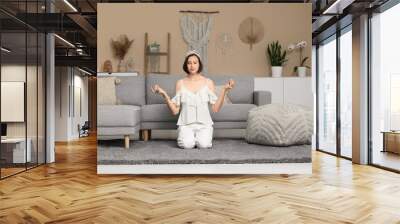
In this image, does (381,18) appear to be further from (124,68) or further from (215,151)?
(124,68)

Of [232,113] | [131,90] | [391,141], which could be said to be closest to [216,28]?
[232,113]

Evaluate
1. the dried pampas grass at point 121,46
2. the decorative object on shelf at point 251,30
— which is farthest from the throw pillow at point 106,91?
the decorative object on shelf at point 251,30

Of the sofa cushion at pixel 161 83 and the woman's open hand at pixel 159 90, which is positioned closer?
the woman's open hand at pixel 159 90

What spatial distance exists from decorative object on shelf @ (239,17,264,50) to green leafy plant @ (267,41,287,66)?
0.16 m

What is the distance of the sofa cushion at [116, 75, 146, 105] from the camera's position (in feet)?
14.7

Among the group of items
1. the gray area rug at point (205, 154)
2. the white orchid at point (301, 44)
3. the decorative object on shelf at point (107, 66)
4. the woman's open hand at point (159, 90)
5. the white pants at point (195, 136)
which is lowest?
the gray area rug at point (205, 154)

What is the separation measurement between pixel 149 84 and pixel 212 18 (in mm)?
1029

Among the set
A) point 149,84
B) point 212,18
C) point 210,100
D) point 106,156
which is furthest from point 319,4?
point 106,156

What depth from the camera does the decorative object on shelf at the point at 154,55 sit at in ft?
14.8

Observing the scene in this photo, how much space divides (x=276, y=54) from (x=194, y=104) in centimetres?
107

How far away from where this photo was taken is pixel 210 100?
4516 mm

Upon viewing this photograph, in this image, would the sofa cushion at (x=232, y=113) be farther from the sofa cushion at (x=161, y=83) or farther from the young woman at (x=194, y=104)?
the sofa cushion at (x=161, y=83)

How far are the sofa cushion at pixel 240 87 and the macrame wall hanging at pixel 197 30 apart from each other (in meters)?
0.21

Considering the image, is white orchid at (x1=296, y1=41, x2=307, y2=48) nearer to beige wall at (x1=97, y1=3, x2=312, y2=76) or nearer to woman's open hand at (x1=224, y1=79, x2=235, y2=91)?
beige wall at (x1=97, y1=3, x2=312, y2=76)
